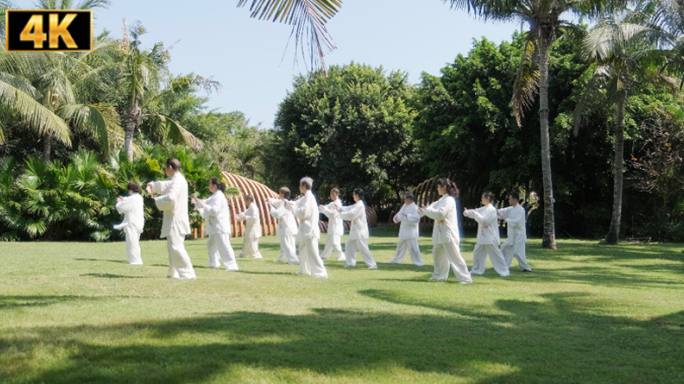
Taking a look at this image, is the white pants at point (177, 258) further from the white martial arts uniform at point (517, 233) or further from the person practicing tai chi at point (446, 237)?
the white martial arts uniform at point (517, 233)

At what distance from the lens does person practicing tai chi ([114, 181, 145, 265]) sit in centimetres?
1360

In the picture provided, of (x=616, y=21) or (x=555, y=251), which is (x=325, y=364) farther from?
(x=616, y=21)

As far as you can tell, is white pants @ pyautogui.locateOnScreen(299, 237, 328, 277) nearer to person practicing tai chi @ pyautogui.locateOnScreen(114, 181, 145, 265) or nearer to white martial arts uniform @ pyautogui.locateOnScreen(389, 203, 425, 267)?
person practicing tai chi @ pyautogui.locateOnScreen(114, 181, 145, 265)

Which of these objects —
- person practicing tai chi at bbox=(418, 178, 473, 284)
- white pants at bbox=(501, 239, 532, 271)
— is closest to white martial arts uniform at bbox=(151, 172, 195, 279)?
person practicing tai chi at bbox=(418, 178, 473, 284)

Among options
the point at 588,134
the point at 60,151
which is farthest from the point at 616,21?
the point at 60,151

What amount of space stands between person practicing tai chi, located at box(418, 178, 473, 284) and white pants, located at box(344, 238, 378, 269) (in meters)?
2.67

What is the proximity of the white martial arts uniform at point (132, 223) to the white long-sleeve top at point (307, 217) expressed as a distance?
3.86 m

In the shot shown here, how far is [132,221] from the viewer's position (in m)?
13.9

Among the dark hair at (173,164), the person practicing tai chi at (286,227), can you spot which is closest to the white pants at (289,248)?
the person practicing tai chi at (286,227)

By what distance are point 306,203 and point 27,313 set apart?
549 centimetres

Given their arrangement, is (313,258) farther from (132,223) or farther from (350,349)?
(350,349)

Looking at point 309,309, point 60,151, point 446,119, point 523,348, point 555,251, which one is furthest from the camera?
point 60,151

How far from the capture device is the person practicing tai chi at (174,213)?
1042 cm

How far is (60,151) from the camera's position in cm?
3125
